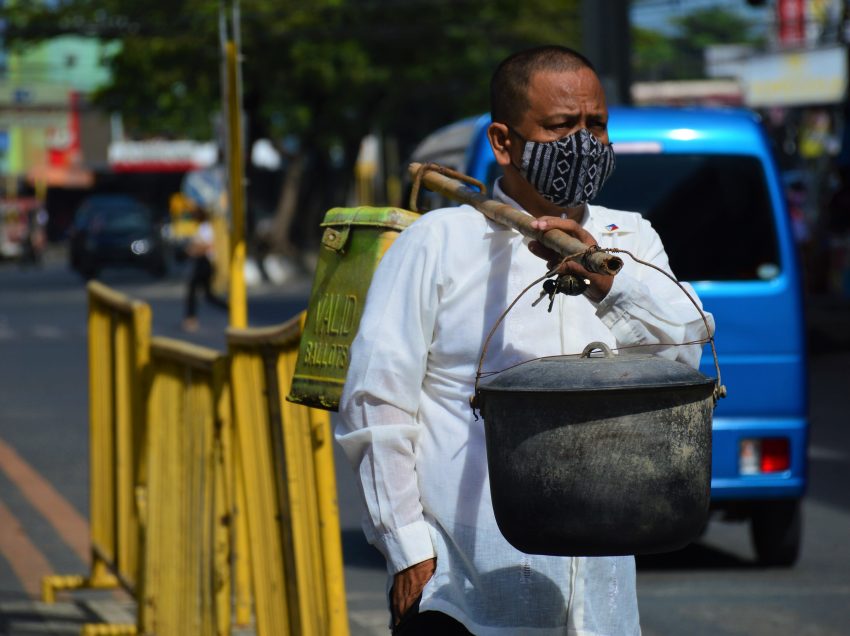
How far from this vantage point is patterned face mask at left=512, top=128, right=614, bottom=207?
115 inches

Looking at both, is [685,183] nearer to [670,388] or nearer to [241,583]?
[241,583]

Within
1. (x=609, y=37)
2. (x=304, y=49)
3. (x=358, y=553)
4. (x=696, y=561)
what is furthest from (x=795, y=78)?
(x=358, y=553)

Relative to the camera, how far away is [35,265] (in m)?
50.4

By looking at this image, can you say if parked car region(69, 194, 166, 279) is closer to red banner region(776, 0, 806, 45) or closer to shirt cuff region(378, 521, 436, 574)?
red banner region(776, 0, 806, 45)

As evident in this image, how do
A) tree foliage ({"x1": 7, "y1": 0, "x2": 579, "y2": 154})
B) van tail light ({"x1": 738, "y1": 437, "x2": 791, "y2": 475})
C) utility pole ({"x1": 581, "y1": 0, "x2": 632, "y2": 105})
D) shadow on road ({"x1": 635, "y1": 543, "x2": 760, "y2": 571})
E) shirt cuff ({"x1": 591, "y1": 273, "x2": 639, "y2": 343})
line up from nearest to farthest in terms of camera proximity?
1. shirt cuff ({"x1": 591, "y1": 273, "x2": 639, "y2": 343})
2. van tail light ({"x1": 738, "y1": 437, "x2": 791, "y2": 475})
3. shadow on road ({"x1": 635, "y1": 543, "x2": 760, "y2": 571})
4. utility pole ({"x1": 581, "y1": 0, "x2": 632, "y2": 105})
5. tree foliage ({"x1": 7, "y1": 0, "x2": 579, "y2": 154})

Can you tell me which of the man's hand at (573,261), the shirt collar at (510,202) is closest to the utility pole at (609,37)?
the shirt collar at (510,202)

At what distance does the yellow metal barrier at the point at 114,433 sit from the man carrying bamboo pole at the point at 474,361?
10.2ft

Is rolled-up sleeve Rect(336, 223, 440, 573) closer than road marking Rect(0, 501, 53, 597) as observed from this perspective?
Yes

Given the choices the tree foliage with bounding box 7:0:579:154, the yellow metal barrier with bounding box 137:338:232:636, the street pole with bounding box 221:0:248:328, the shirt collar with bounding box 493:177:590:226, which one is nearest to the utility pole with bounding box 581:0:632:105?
the street pole with bounding box 221:0:248:328

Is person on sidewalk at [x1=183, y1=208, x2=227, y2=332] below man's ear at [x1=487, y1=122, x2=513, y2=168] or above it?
below

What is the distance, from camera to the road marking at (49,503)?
336 inches

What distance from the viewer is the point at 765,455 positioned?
7277 mm

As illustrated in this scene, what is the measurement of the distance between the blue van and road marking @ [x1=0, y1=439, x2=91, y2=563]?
278 cm

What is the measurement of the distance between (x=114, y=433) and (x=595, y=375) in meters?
4.17
